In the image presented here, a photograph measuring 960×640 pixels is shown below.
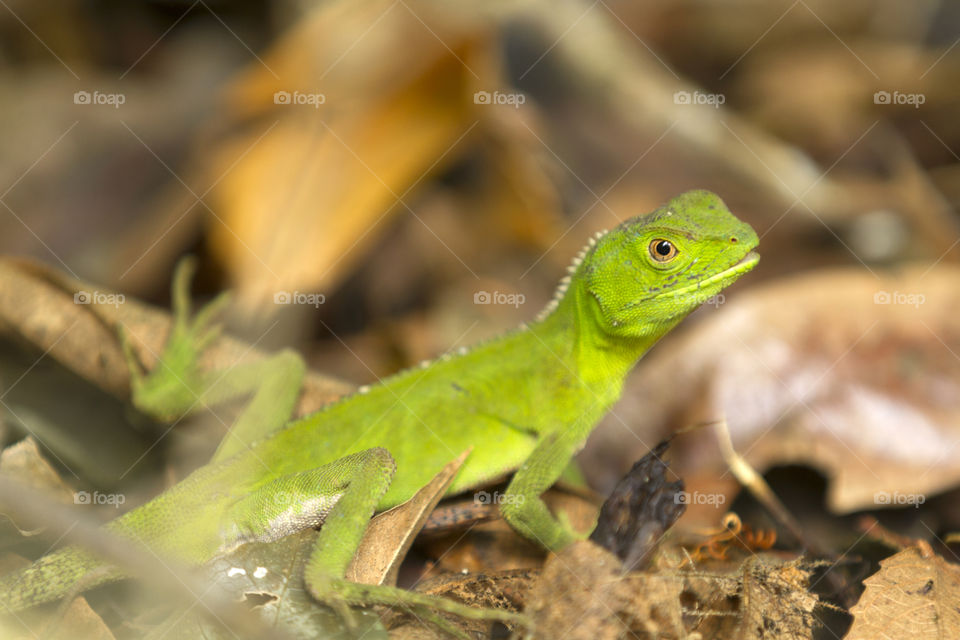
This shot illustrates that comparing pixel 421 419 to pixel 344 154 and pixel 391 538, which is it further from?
pixel 344 154

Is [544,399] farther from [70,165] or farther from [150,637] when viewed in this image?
[70,165]

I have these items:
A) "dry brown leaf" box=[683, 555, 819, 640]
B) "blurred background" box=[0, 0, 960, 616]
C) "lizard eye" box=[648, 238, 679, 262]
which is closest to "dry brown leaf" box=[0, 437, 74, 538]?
"blurred background" box=[0, 0, 960, 616]

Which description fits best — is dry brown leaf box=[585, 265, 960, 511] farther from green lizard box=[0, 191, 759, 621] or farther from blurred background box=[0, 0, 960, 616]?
green lizard box=[0, 191, 759, 621]

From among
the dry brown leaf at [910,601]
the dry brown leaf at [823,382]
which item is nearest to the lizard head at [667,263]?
the dry brown leaf at [823,382]

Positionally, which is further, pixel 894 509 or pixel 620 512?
pixel 894 509

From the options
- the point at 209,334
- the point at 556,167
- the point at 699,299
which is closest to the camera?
the point at 699,299

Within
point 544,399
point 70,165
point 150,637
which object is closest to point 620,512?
point 544,399

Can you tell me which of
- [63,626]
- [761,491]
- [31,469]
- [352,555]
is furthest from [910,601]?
[31,469]
